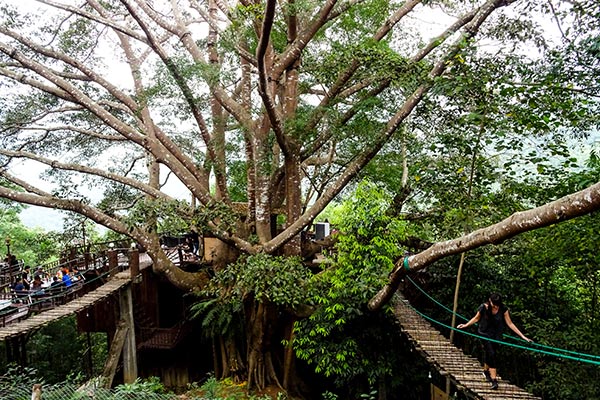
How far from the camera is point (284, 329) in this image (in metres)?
8.41

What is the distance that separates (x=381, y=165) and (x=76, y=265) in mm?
7547

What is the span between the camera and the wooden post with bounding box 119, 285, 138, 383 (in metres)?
8.63

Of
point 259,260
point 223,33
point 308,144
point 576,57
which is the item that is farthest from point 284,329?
point 576,57

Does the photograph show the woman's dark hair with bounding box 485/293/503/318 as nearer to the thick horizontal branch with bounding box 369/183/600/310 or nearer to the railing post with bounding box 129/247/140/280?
the thick horizontal branch with bounding box 369/183/600/310

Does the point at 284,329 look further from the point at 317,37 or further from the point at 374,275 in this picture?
the point at 317,37

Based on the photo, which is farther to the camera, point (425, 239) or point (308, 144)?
point (425, 239)

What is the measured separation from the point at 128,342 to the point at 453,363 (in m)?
6.13

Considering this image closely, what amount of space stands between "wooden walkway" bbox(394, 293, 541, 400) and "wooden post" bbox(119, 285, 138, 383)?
5.08m

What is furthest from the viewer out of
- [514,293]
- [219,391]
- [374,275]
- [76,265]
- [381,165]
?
[76,265]

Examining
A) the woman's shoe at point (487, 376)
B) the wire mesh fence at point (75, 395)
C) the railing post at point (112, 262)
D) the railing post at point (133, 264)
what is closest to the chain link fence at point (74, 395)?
the wire mesh fence at point (75, 395)

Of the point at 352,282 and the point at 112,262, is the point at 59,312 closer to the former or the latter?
the point at 112,262

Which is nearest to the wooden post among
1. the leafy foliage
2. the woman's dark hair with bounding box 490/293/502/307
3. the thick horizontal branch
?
the leafy foliage

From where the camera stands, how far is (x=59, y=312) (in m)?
7.01

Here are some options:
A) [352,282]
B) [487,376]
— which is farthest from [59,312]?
[487,376]
